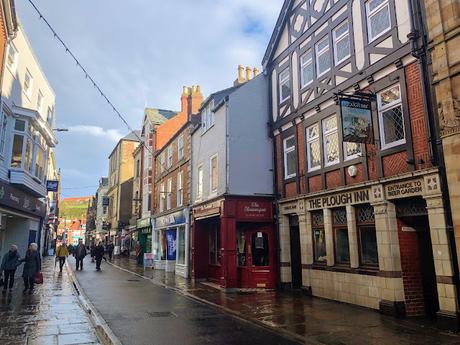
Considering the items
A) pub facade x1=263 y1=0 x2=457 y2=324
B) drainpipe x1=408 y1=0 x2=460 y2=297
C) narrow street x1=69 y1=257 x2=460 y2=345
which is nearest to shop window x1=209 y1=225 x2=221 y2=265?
pub facade x1=263 y1=0 x2=457 y2=324

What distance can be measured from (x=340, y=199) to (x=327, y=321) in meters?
3.96

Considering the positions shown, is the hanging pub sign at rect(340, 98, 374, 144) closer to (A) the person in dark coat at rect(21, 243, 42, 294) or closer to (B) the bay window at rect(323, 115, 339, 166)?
(B) the bay window at rect(323, 115, 339, 166)

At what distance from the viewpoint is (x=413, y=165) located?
917 centimetres

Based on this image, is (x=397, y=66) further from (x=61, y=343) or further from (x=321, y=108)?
(x=61, y=343)

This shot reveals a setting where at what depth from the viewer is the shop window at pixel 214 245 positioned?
18.3m

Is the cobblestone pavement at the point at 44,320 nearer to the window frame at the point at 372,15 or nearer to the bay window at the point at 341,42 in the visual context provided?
the window frame at the point at 372,15

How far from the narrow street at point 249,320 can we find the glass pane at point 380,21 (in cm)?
746

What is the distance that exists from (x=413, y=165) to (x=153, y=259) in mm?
20717

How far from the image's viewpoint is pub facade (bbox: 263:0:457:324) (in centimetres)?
918

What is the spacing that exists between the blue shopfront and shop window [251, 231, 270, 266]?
551cm

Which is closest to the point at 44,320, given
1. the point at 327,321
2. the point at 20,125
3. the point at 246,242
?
the point at 327,321

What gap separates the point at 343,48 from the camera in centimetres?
1211

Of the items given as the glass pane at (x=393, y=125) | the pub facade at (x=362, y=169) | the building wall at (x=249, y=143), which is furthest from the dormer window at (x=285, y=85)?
the glass pane at (x=393, y=125)

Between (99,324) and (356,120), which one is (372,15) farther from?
(99,324)
